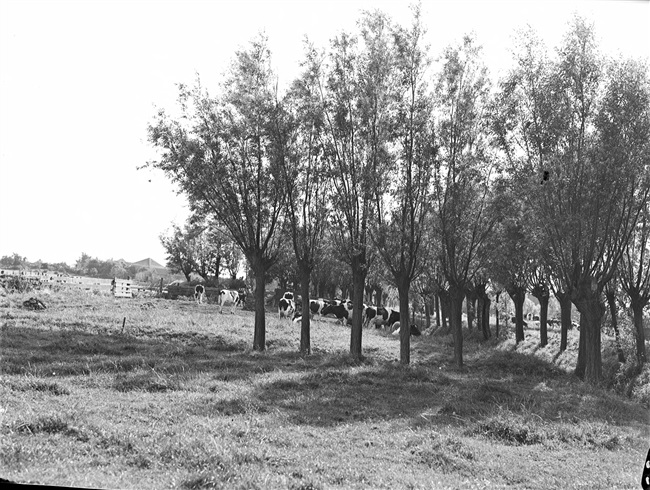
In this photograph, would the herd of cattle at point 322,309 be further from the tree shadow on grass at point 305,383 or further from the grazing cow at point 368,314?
the tree shadow on grass at point 305,383

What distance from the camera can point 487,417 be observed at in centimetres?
1137

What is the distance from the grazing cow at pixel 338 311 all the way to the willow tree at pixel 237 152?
692 inches

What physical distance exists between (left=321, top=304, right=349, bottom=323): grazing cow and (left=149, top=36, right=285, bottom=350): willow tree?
17566 millimetres

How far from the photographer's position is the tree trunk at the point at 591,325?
19.6 metres

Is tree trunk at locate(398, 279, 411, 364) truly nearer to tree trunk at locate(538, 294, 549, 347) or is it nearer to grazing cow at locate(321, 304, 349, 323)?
tree trunk at locate(538, 294, 549, 347)

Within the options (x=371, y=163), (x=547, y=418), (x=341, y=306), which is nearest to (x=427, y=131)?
(x=371, y=163)

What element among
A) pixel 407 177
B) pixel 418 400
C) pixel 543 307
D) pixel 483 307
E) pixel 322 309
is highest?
pixel 407 177

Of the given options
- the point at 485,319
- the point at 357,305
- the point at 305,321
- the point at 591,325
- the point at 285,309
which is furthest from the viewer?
the point at 485,319

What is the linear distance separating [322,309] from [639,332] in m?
20.2

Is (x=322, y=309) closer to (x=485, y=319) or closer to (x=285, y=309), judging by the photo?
(x=285, y=309)

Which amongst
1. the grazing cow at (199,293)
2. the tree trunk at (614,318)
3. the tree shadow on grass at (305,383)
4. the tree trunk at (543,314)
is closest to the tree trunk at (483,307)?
the tree trunk at (543,314)

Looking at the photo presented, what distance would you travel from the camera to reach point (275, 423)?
10.1 metres

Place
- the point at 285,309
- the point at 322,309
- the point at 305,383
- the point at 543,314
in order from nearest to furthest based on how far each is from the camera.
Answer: the point at 305,383, the point at 543,314, the point at 285,309, the point at 322,309

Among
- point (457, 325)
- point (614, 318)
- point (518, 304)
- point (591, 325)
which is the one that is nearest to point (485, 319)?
point (518, 304)
